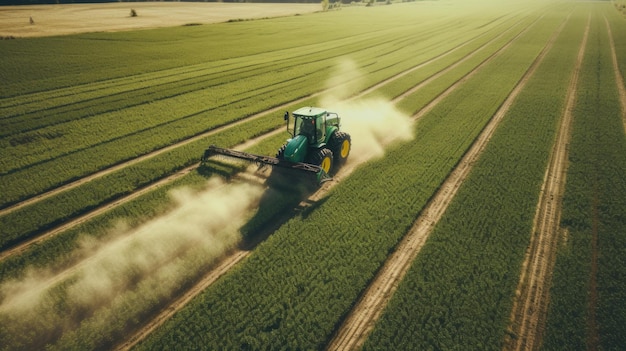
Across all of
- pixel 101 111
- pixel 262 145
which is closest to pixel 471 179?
pixel 262 145

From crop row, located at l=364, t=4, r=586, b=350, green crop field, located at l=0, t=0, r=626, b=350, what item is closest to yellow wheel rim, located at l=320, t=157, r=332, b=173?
green crop field, located at l=0, t=0, r=626, b=350

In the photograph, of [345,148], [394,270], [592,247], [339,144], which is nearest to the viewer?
[394,270]

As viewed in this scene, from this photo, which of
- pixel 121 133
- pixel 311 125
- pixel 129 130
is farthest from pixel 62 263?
pixel 129 130

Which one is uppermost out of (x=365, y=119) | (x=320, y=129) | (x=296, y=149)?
(x=320, y=129)

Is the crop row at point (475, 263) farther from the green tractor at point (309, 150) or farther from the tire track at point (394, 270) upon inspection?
the green tractor at point (309, 150)

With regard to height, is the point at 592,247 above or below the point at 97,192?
below

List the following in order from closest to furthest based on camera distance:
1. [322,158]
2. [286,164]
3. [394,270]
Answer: [394,270] → [286,164] → [322,158]

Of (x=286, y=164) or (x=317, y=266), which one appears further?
(x=286, y=164)

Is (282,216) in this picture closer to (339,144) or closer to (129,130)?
(339,144)
